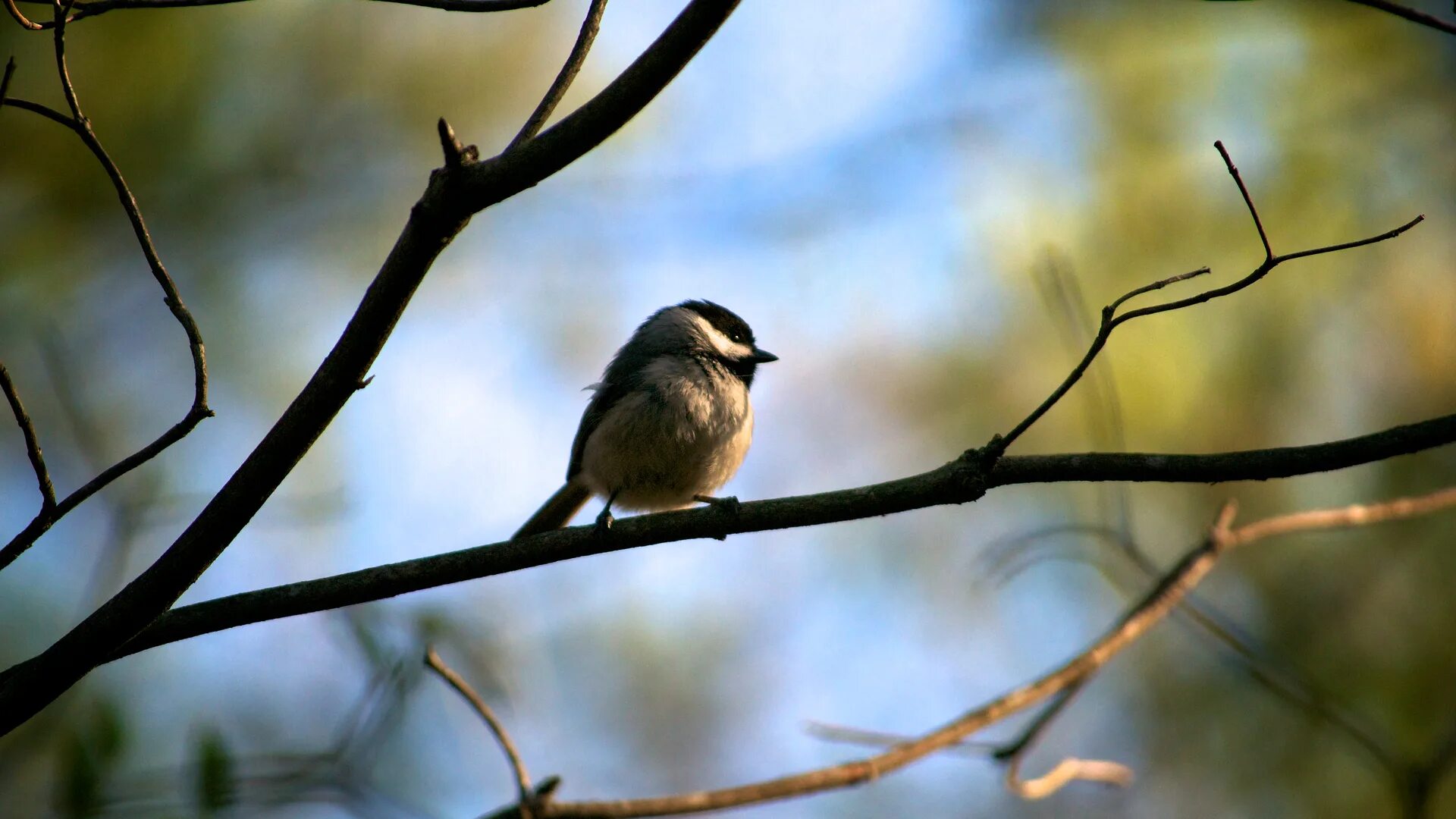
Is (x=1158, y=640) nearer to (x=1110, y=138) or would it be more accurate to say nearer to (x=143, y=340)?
(x=1110, y=138)

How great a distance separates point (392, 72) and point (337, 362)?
268 inches

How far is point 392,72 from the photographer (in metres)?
8.26

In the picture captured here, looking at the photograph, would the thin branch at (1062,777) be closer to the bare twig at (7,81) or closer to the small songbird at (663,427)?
the small songbird at (663,427)

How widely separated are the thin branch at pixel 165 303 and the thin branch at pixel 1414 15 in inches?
101

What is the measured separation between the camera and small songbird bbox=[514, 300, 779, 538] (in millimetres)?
4223

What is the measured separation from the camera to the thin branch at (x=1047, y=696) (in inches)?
111

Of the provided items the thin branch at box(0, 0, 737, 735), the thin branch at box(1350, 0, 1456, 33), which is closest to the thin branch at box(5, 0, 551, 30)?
the thin branch at box(0, 0, 737, 735)

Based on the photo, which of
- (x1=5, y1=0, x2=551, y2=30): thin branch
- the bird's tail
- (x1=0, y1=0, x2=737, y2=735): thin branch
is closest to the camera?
(x1=0, y1=0, x2=737, y2=735): thin branch

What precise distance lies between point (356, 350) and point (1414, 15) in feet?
7.60

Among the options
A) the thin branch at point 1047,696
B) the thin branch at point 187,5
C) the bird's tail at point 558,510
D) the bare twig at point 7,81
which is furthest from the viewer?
the bird's tail at point 558,510

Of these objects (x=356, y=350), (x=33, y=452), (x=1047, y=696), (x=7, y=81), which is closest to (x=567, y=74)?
(x=356, y=350)

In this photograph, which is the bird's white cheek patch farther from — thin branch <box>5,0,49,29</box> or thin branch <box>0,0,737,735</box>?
thin branch <box>5,0,49,29</box>

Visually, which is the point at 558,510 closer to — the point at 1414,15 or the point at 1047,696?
the point at 1047,696

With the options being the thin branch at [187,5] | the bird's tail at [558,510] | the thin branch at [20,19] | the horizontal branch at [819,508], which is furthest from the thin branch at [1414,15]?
the bird's tail at [558,510]
